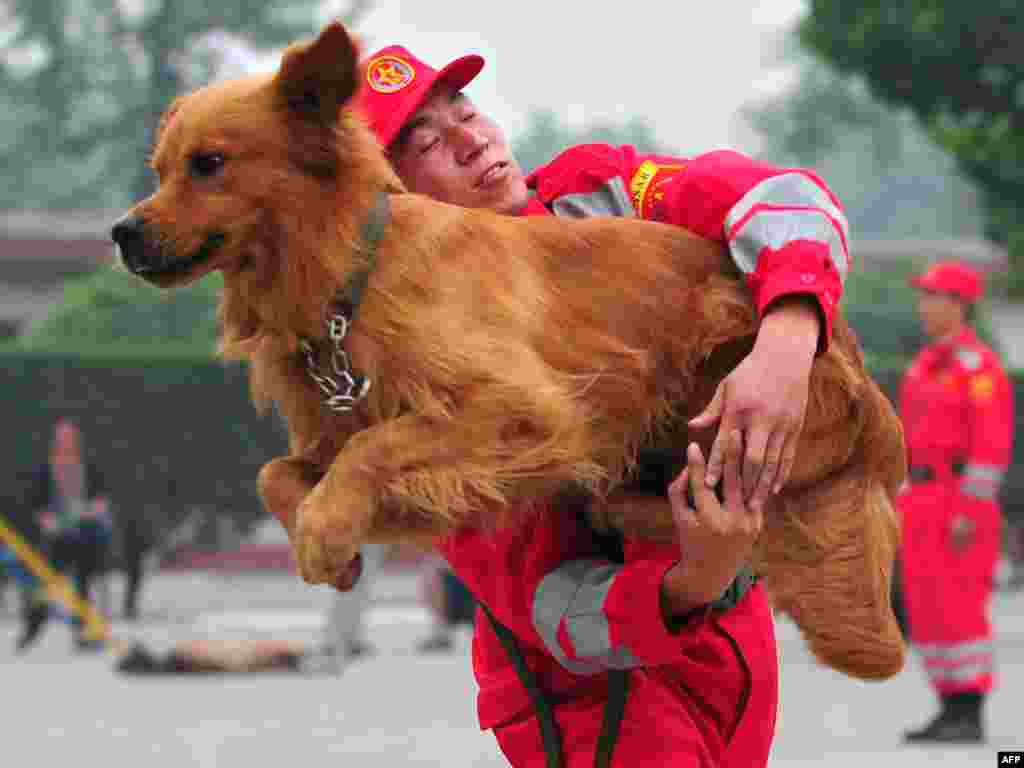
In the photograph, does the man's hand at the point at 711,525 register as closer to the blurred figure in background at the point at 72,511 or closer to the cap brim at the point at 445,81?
the cap brim at the point at 445,81

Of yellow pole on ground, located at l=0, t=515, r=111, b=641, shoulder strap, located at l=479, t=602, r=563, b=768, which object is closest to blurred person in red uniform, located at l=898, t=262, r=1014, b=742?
shoulder strap, located at l=479, t=602, r=563, b=768

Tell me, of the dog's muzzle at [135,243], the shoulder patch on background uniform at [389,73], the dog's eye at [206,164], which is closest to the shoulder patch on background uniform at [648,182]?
the shoulder patch on background uniform at [389,73]

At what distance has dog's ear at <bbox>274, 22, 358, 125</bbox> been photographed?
3.19 metres

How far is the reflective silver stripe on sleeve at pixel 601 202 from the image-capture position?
12.1ft

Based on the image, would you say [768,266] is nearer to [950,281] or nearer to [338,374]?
[338,374]

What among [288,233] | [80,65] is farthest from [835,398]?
[80,65]

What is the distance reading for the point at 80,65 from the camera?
170 feet

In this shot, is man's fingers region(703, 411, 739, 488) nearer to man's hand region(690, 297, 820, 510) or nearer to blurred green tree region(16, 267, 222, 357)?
man's hand region(690, 297, 820, 510)

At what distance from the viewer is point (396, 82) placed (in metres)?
3.65

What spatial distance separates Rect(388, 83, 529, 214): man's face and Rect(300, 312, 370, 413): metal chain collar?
0.58 meters

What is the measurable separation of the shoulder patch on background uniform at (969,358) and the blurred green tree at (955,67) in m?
10.2

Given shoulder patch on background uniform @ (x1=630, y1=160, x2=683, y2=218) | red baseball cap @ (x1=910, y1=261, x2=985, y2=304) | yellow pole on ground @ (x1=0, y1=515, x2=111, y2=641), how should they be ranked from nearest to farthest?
shoulder patch on background uniform @ (x1=630, y1=160, x2=683, y2=218), red baseball cap @ (x1=910, y1=261, x2=985, y2=304), yellow pole on ground @ (x1=0, y1=515, x2=111, y2=641)

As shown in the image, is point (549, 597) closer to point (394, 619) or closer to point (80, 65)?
point (394, 619)

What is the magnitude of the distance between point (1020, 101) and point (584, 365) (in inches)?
702
